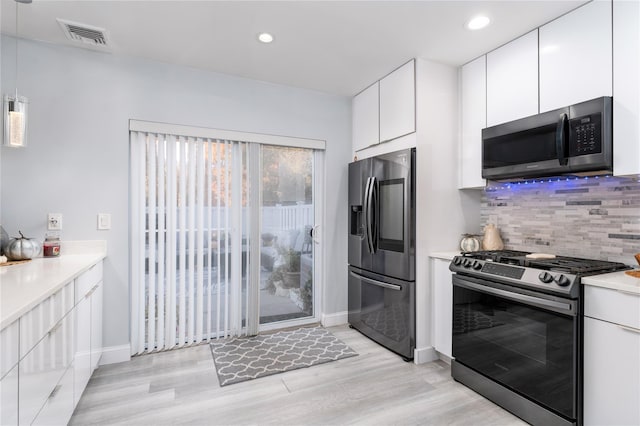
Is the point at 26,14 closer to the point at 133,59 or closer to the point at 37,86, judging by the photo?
the point at 37,86

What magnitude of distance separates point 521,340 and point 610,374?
0.43m

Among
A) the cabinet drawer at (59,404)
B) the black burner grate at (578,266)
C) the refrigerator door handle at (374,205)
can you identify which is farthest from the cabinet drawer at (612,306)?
the cabinet drawer at (59,404)

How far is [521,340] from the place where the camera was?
1975mm

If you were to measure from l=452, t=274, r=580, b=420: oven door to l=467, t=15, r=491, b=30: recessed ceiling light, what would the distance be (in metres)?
1.79

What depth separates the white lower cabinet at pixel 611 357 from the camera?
1.52 m

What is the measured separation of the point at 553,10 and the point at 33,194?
389 centimetres

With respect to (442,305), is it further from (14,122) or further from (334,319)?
(14,122)

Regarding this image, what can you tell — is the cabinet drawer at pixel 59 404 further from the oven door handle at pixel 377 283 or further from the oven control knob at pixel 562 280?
the oven control knob at pixel 562 280

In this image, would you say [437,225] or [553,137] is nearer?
[553,137]

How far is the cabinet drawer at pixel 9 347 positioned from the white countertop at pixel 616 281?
248 centimetres

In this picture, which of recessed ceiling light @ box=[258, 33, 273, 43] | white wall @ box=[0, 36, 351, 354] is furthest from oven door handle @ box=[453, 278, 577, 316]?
white wall @ box=[0, 36, 351, 354]

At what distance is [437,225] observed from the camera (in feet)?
9.14

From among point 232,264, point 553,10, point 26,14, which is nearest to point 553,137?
point 553,10

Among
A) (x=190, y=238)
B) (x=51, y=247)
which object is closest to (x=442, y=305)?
(x=190, y=238)
